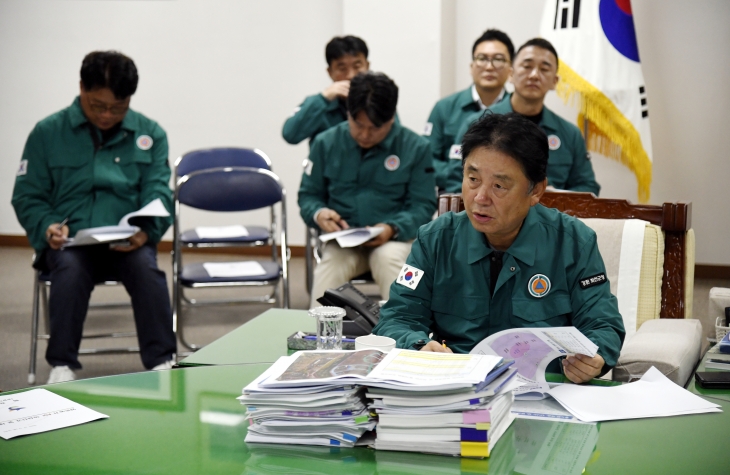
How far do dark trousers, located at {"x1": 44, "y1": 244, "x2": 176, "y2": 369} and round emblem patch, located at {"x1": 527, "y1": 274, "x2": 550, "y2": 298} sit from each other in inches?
79.6

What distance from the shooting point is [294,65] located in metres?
6.18

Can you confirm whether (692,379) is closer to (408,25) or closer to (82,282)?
(82,282)

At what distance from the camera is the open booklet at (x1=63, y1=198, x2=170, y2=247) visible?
3.46 metres

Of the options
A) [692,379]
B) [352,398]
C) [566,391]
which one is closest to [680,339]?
[692,379]

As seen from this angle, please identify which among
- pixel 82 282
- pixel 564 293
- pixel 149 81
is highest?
pixel 149 81

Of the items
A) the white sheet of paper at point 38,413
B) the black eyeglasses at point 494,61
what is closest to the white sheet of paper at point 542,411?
the white sheet of paper at point 38,413

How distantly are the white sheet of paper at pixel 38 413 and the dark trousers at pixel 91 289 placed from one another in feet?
6.11

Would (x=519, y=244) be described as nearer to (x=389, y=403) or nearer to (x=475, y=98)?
(x=389, y=403)

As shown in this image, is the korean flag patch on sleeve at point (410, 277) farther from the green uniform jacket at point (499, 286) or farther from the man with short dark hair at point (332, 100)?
the man with short dark hair at point (332, 100)

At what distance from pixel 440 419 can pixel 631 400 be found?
49 cm

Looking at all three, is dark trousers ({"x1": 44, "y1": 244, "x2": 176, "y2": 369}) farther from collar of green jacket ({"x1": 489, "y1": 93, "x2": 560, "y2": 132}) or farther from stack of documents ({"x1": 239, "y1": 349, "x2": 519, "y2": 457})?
stack of documents ({"x1": 239, "y1": 349, "x2": 519, "y2": 457})

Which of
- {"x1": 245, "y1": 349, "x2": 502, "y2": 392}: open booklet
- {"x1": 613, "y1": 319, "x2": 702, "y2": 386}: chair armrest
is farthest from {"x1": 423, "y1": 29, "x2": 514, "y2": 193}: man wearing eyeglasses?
{"x1": 245, "y1": 349, "x2": 502, "y2": 392}: open booklet

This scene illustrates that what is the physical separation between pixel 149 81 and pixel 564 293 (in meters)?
5.02

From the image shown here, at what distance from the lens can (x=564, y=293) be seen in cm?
203
